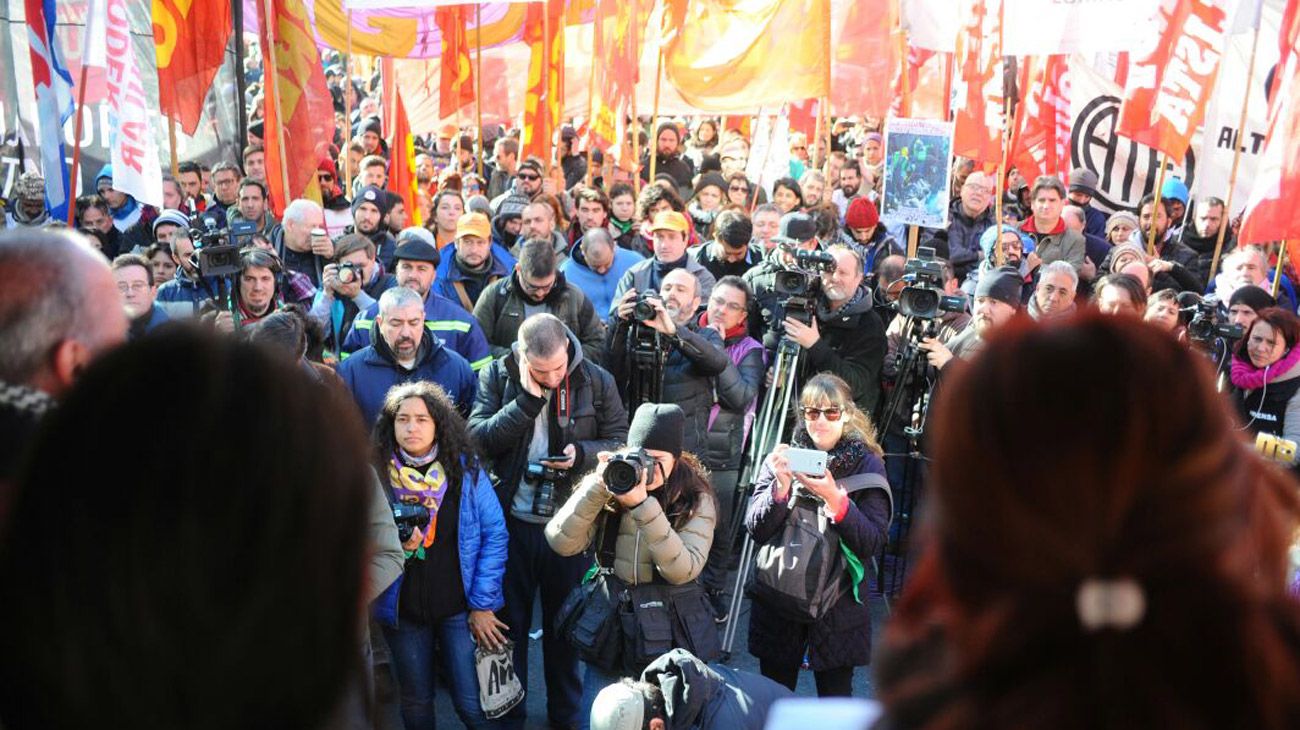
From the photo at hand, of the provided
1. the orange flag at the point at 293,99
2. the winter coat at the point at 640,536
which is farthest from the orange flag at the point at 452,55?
the winter coat at the point at 640,536

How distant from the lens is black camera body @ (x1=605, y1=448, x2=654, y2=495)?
4.51 meters

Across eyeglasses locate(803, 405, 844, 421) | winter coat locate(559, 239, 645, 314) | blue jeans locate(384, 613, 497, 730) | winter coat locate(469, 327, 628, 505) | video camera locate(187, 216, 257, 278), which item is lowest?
blue jeans locate(384, 613, 497, 730)

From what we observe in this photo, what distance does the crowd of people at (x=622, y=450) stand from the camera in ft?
3.64

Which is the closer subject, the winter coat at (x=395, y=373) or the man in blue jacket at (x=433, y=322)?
the winter coat at (x=395, y=373)

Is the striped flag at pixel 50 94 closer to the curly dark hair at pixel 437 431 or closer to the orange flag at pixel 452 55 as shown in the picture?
the curly dark hair at pixel 437 431

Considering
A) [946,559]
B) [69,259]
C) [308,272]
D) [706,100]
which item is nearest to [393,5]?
[308,272]

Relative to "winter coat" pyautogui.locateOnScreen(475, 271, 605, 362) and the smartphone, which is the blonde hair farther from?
"winter coat" pyautogui.locateOnScreen(475, 271, 605, 362)

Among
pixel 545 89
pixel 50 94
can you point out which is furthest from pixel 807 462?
pixel 545 89

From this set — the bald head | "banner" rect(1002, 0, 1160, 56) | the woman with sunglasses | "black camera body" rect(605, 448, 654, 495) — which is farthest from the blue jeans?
"banner" rect(1002, 0, 1160, 56)

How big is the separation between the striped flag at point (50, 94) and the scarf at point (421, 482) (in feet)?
13.8

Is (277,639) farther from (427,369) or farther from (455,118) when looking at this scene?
(455,118)

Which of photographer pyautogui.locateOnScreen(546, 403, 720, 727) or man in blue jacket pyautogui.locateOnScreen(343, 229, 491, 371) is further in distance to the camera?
man in blue jacket pyautogui.locateOnScreen(343, 229, 491, 371)

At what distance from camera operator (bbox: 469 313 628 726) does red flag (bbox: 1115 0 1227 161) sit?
5.12 m

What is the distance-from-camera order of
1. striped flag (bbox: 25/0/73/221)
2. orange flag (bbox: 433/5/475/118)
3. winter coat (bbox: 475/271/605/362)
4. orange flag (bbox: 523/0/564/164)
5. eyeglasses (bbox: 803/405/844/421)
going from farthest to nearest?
orange flag (bbox: 433/5/475/118) < orange flag (bbox: 523/0/564/164) < striped flag (bbox: 25/0/73/221) < winter coat (bbox: 475/271/605/362) < eyeglasses (bbox: 803/405/844/421)
